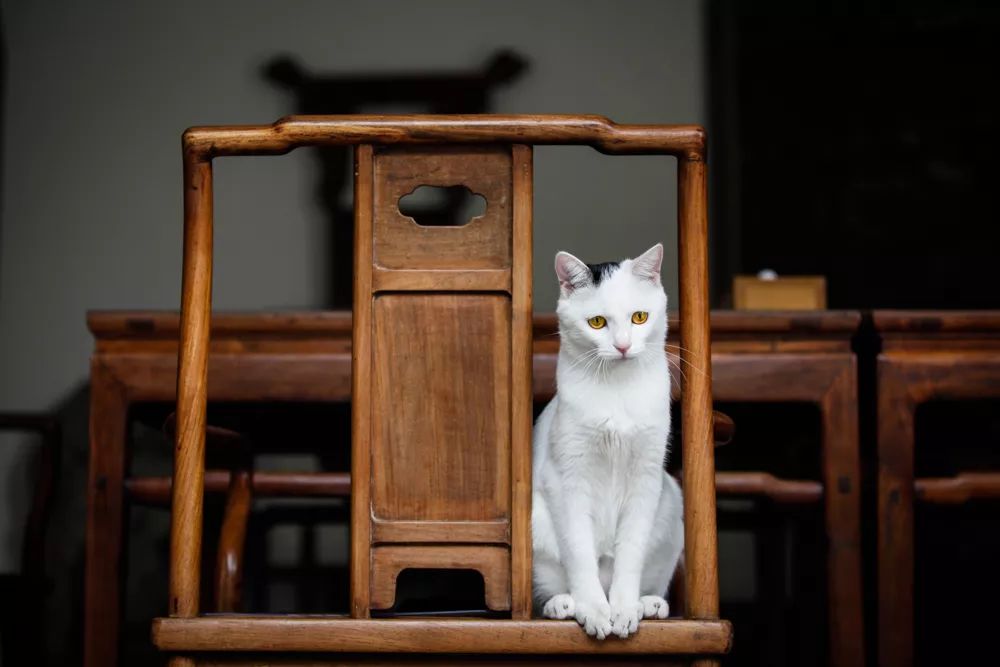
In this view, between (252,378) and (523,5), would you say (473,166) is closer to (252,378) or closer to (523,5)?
(252,378)

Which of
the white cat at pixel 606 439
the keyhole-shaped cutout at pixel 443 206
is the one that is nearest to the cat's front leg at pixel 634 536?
the white cat at pixel 606 439

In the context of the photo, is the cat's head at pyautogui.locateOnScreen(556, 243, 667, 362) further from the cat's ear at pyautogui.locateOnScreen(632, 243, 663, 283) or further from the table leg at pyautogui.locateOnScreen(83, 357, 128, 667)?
the table leg at pyautogui.locateOnScreen(83, 357, 128, 667)

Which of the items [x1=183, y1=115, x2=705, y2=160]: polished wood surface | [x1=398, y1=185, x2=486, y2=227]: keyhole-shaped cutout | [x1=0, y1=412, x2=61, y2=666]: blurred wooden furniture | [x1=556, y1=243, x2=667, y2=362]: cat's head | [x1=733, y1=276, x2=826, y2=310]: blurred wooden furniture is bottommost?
[x1=0, y1=412, x2=61, y2=666]: blurred wooden furniture

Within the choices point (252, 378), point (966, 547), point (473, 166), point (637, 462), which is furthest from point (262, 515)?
point (966, 547)

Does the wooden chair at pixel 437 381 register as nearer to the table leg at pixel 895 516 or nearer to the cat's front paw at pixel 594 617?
the cat's front paw at pixel 594 617

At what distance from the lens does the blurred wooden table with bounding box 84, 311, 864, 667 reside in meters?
1.57

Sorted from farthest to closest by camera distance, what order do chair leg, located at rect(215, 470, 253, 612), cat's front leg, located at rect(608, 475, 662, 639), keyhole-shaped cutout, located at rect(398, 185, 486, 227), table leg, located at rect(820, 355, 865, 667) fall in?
1. keyhole-shaped cutout, located at rect(398, 185, 486, 227)
2. table leg, located at rect(820, 355, 865, 667)
3. chair leg, located at rect(215, 470, 253, 612)
4. cat's front leg, located at rect(608, 475, 662, 639)

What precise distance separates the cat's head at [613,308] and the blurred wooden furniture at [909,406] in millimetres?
584

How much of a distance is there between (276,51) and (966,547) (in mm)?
2075

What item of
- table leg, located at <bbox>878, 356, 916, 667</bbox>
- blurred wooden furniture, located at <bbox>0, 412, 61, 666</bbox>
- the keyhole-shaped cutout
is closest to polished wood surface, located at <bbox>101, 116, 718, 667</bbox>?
table leg, located at <bbox>878, 356, 916, 667</bbox>

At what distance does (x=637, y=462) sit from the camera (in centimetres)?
117

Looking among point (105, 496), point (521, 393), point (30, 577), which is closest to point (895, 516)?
point (521, 393)

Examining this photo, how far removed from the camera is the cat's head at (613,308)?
116 centimetres

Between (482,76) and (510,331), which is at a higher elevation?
(482,76)
